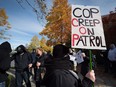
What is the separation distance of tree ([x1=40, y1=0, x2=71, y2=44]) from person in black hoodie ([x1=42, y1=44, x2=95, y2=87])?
28747mm

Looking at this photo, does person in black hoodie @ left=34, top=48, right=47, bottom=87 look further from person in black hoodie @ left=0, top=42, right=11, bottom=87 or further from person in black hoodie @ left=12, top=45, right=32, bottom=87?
person in black hoodie @ left=0, top=42, right=11, bottom=87

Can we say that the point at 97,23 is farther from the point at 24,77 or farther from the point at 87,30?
the point at 24,77

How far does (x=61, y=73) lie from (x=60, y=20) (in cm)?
3049

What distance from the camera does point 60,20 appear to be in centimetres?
3428

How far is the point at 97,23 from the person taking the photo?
17.6 feet

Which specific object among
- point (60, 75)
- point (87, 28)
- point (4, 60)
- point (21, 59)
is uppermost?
point (87, 28)

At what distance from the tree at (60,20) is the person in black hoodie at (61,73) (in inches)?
1132

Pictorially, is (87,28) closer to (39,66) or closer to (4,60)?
(4,60)

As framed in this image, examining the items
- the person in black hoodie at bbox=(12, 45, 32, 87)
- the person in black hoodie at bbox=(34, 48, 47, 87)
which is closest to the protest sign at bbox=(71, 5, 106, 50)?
the person in black hoodie at bbox=(34, 48, 47, 87)

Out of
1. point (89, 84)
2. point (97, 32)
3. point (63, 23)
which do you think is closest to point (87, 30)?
point (97, 32)

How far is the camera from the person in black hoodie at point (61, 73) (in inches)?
156

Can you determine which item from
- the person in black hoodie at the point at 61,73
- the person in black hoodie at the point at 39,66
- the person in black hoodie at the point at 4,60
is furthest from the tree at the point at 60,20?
the person in black hoodie at the point at 61,73

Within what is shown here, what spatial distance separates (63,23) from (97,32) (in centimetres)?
2917

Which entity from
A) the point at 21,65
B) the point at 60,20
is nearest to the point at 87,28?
the point at 21,65
